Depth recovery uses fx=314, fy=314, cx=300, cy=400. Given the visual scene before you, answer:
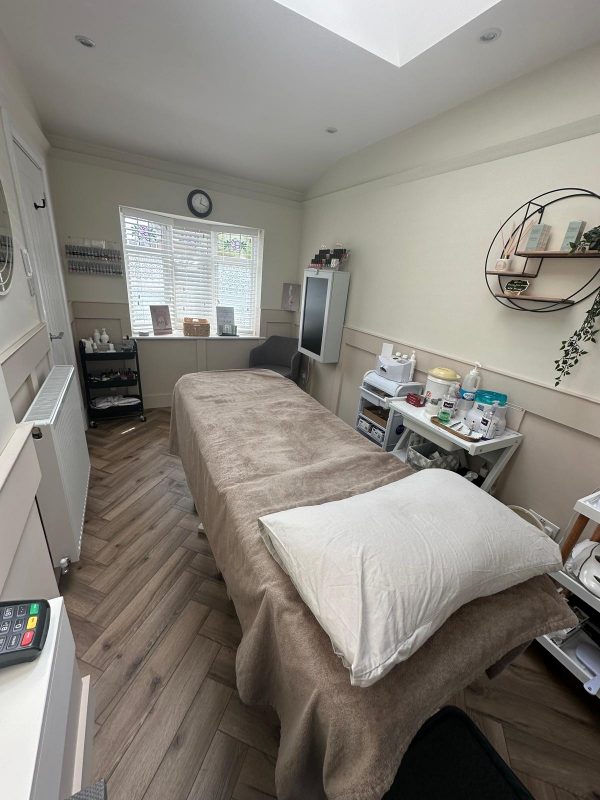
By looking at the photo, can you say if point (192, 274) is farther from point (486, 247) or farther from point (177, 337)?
point (486, 247)

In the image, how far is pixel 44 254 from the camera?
87.4 inches

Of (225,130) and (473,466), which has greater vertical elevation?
(225,130)

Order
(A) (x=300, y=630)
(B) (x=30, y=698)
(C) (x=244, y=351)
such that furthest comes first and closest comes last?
(C) (x=244, y=351) → (A) (x=300, y=630) → (B) (x=30, y=698)

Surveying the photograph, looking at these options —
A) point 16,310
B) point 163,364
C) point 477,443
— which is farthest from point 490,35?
point 163,364

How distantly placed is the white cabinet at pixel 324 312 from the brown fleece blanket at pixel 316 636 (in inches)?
67.1

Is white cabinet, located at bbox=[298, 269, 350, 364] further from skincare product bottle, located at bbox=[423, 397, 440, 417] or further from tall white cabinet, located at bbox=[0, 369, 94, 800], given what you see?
tall white cabinet, located at bbox=[0, 369, 94, 800]

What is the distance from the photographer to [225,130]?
7.80 feet

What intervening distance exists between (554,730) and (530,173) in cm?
245

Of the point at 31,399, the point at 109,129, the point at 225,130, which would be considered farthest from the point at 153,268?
the point at 31,399

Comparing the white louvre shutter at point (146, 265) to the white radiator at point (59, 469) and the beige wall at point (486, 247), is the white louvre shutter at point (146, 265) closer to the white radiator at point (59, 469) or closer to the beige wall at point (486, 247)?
the white radiator at point (59, 469)

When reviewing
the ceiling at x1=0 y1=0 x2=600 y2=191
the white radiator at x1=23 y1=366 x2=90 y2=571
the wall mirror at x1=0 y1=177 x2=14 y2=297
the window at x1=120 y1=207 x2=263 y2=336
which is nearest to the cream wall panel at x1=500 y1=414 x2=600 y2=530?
the ceiling at x1=0 y1=0 x2=600 y2=191

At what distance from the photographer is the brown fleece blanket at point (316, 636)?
63 centimetres

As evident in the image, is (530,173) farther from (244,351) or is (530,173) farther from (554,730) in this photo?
(244,351)

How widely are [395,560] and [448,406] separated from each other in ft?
4.33
